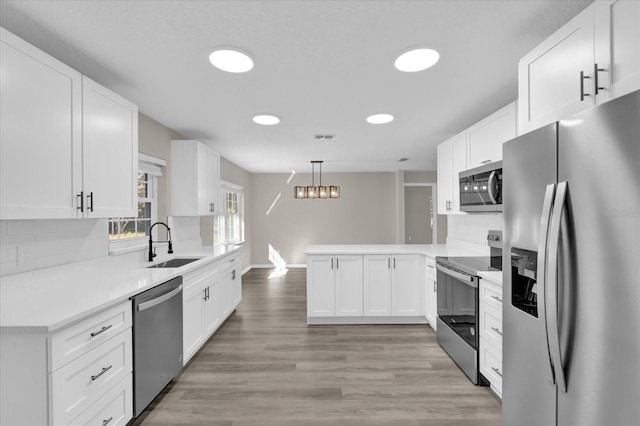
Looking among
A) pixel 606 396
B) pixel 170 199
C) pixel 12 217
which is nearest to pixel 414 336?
pixel 606 396

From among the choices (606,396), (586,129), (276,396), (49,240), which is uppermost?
(586,129)

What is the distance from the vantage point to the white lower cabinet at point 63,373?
1.35 meters

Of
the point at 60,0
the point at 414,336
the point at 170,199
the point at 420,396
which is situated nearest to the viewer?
the point at 60,0

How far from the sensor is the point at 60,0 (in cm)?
149

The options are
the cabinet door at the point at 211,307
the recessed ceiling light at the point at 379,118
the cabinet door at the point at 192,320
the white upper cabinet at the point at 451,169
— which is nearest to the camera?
the cabinet door at the point at 192,320

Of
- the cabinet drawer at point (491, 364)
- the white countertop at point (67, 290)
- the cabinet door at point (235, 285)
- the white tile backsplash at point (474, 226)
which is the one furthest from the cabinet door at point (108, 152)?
the white tile backsplash at point (474, 226)

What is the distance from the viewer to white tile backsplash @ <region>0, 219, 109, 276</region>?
1856 millimetres

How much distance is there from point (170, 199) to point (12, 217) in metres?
2.26

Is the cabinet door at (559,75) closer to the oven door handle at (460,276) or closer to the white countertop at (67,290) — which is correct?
the oven door handle at (460,276)

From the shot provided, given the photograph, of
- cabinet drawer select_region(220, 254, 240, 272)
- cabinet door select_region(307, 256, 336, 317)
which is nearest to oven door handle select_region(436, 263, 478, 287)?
cabinet door select_region(307, 256, 336, 317)

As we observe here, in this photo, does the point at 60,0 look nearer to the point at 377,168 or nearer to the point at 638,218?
the point at 638,218

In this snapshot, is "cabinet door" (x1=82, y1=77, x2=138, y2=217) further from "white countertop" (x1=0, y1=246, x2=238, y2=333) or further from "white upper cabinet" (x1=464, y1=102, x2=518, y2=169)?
"white upper cabinet" (x1=464, y1=102, x2=518, y2=169)

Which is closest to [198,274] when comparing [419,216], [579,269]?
[579,269]

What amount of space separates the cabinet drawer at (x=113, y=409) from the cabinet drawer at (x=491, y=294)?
2.39 meters
